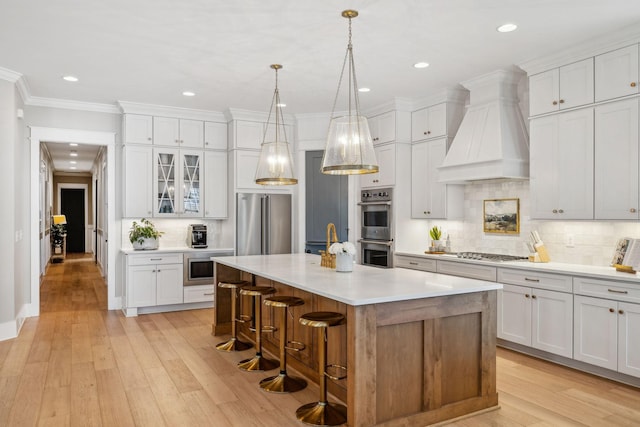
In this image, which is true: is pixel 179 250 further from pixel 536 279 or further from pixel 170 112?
pixel 536 279

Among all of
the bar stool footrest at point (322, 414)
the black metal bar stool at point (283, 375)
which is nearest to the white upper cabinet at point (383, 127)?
the black metal bar stool at point (283, 375)

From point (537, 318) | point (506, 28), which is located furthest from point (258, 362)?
point (506, 28)

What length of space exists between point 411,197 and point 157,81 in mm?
3267

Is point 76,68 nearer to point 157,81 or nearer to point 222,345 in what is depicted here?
point 157,81

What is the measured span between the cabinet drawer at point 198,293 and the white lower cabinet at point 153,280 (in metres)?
0.08

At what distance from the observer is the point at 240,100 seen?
5.88 m

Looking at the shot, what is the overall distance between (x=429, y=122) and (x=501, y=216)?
1414 mm

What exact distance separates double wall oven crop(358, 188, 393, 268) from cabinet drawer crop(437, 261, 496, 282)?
90 cm

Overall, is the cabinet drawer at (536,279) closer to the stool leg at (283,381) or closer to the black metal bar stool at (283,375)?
the black metal bar stool at (283,375)

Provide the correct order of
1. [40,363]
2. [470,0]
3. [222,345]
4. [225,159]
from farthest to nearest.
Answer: [225,159]
[222,345]
[40,363]
[470,0]

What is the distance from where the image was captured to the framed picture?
487 cm

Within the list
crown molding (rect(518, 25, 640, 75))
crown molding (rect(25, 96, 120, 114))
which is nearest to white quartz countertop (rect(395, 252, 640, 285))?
crown molding (rect(518, 25, 640, 75))

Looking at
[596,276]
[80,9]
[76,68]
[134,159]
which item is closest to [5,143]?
[76,68]

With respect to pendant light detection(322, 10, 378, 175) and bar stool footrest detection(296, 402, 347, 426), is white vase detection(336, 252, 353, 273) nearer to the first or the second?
pendant light detection(322, 10, 378, 175)
